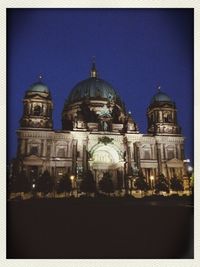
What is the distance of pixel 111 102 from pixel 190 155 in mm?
1766

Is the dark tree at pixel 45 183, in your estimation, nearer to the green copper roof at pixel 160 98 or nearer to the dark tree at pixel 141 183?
the dark tree at pixel 141 183

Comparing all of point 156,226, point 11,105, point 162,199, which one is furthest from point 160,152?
point 11,105

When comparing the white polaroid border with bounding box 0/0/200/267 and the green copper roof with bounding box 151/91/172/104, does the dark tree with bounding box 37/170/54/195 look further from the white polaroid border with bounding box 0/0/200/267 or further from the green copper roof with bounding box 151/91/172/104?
the green copper roof with bounding box 151/91/172/104

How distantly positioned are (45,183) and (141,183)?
1.54 meters

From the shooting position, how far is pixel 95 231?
598cm

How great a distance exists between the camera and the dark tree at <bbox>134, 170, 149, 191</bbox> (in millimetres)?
6379

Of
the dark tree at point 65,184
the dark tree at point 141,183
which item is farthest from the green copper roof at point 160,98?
the dark tree at point 65,184

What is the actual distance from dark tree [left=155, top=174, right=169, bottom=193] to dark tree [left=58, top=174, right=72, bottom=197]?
1412 millimetres

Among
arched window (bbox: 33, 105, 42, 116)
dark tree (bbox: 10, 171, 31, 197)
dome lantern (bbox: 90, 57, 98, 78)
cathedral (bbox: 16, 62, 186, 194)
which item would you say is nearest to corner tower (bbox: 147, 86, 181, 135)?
cathedral (bbox: 16, 62, 186, 194)

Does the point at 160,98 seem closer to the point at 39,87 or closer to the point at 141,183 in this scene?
the point at 141,183

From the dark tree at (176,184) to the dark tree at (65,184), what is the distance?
65.1 inches

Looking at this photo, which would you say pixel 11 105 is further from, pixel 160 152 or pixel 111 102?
pixel 160 152

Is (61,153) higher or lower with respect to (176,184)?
higher
